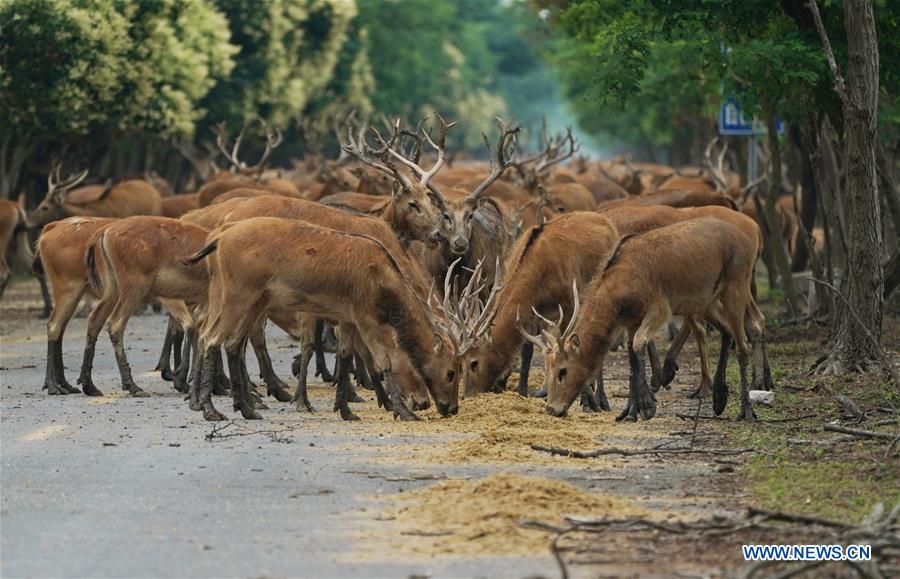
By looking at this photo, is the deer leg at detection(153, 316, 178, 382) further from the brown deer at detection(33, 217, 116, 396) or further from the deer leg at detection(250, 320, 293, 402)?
the deer leg at detection(250, 320, 293, 402)

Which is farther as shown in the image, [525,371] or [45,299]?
[45,299]

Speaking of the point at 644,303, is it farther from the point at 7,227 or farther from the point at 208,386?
the point at 7,227

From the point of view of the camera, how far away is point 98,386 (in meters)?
17.2

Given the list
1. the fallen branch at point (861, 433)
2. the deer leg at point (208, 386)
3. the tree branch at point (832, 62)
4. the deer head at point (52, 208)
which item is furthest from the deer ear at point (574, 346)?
the deer head at point (52, 208)

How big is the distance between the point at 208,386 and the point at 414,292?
1.77m

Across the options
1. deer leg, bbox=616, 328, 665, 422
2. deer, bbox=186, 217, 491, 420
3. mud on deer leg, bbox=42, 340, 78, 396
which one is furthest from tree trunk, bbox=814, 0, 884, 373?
mud on deer leg, bbox=42, 340, 78, 396

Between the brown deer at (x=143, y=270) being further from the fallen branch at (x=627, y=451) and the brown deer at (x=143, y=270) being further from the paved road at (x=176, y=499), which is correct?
the fallen branch at (x=627, y=451)

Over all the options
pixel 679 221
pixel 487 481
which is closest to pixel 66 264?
pixel 679 221

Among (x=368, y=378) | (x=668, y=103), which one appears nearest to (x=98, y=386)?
(x=368, y=378)

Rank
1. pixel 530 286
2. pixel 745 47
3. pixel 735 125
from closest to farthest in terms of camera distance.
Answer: pixel 530 286, pixel 745 47, pixel 735 125

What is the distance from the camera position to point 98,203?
1167 inches

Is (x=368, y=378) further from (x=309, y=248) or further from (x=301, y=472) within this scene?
(x=301, y=472)

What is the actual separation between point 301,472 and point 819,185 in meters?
11.0

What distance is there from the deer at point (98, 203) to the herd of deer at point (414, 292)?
428 inches
